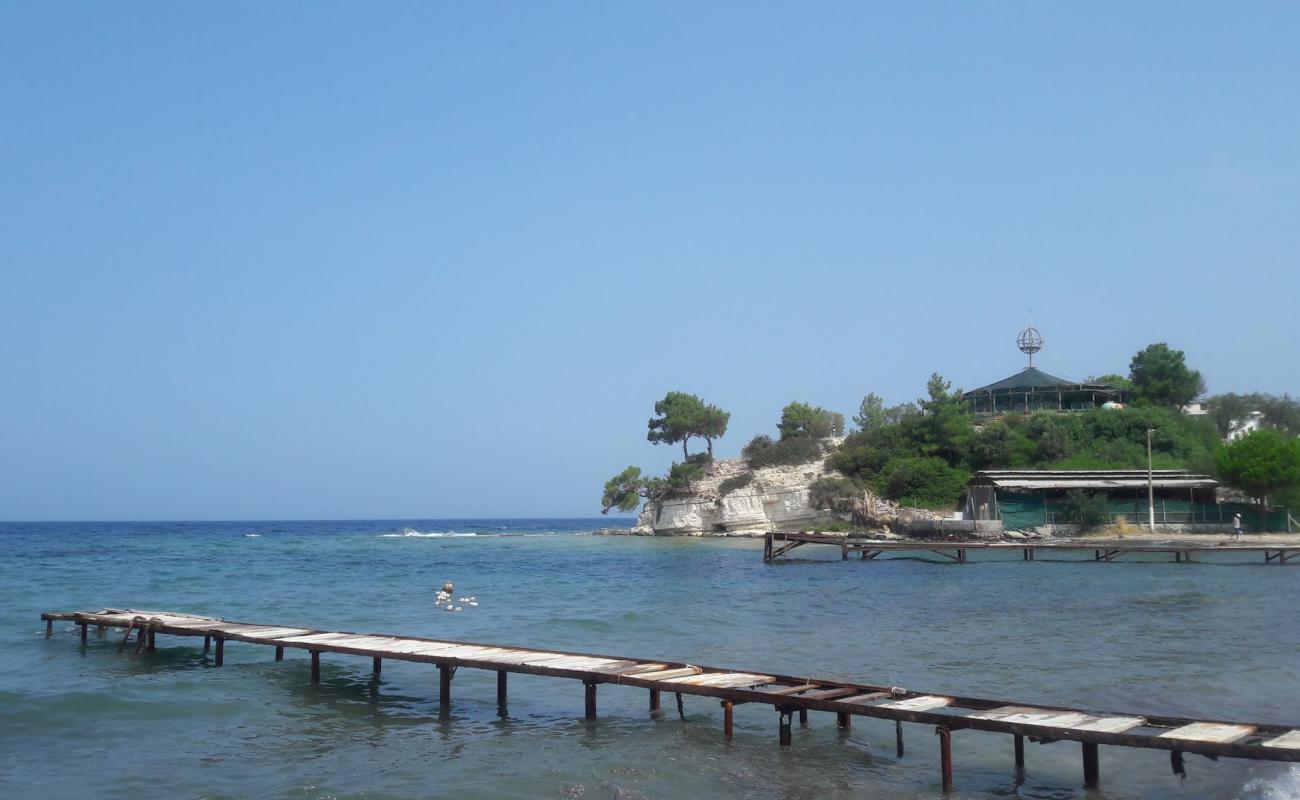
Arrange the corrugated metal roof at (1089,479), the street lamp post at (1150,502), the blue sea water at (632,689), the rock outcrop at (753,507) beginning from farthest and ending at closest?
the rock outcrop at (753,507) → the corrugated metal roof at (1089,479) → the street lamp post at (1150,502) → the blue sea water at (632,689)

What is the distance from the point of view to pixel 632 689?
15414 mm

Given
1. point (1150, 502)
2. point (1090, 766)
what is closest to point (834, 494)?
point (1150, 502)

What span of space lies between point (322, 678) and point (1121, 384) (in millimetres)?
81151

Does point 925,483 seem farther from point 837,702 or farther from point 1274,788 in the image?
point 1274,788

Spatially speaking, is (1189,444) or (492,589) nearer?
(492,589)

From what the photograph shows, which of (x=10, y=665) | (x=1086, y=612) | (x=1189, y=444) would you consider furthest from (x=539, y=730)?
(x=1189, y=444)

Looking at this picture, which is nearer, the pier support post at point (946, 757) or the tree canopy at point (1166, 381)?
the pier support post at point (946, 757)

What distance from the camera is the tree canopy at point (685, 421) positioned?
84.5 meters

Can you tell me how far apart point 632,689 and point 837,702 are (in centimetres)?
495

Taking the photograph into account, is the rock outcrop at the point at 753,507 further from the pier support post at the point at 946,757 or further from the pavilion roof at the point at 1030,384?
the pier support post at the point at 946,757

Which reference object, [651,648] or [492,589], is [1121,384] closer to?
[492,589]

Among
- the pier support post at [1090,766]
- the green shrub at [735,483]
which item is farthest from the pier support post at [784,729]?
the green shrub at [735,483]

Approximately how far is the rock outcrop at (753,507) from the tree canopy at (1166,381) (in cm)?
2609

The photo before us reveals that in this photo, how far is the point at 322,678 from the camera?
16500 mm
